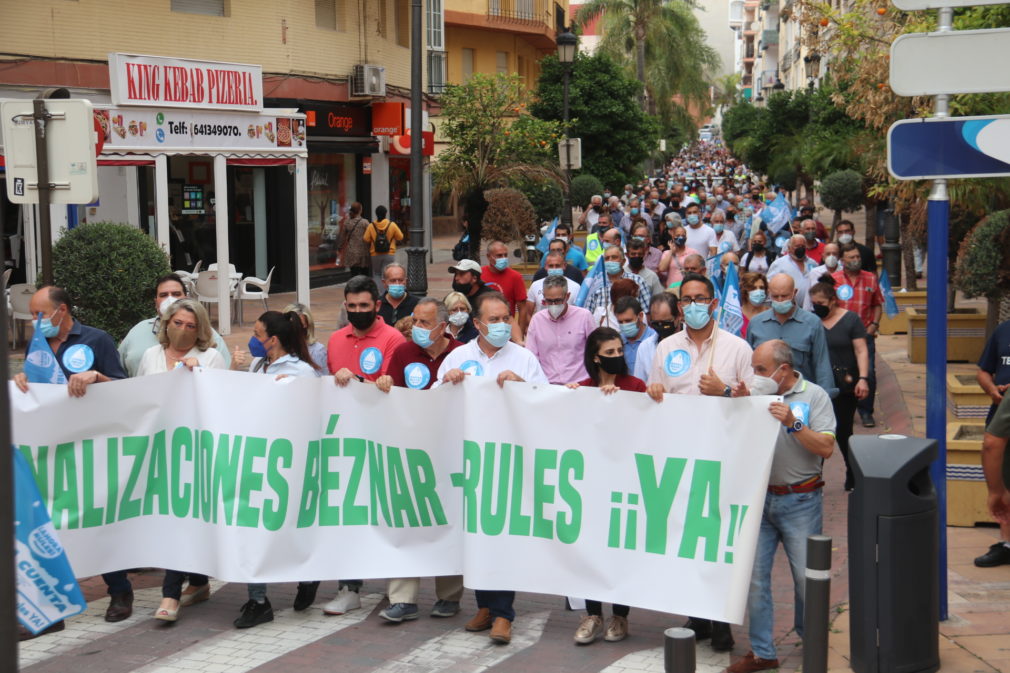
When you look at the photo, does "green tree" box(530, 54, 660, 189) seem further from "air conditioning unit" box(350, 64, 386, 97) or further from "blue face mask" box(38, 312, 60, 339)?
"blue face mask" box(38, 312, 60, 339)

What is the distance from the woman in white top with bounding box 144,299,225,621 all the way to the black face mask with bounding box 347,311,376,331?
35.1 inches

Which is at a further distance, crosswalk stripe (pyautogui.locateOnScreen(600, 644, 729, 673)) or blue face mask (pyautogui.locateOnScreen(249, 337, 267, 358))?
blue face mask (pyautogui.locateOnScreen(249, 337, 267, 358))

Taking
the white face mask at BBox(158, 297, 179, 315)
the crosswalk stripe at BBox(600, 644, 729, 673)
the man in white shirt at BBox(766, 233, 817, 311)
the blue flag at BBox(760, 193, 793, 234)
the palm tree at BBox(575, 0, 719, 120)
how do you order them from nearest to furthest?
the crosswalk stripe at BBox(600, 644, 729, 673)
the white face mask at BBox(158, 297, 179, 315)
the man in white shirt at BBox(766, 233, 817, 311)
the blue flag at BBox(760, 193, 793, 234)
the palm tree at BBox(575, 0, 719, 120)

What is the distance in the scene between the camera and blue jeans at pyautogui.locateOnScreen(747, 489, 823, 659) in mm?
6504

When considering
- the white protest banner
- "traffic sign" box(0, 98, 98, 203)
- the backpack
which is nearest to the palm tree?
the backpack

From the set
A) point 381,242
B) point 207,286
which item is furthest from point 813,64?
point 207,286

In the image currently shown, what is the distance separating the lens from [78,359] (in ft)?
24.9

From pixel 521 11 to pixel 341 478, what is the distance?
4131 cm

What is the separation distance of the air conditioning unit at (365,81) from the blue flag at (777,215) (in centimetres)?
900

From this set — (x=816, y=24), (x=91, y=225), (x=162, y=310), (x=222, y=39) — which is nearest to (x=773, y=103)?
(x=222, y=39)

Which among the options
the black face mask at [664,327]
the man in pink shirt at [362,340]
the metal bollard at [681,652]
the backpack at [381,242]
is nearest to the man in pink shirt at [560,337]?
the black face mask at [664,327]

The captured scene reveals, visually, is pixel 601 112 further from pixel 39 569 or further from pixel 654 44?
pixel 39 569

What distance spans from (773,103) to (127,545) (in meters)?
37.8

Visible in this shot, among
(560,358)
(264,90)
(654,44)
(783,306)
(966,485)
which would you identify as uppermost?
(654,44)
